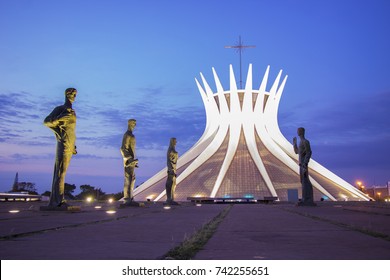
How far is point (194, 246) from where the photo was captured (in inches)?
115

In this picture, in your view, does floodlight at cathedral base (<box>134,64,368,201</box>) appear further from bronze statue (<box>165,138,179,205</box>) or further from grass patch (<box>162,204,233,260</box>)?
grass patch (<box>162,204,233,260</box>)

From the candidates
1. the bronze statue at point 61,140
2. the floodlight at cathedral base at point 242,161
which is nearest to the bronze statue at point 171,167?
the bronze statue at point 61,140

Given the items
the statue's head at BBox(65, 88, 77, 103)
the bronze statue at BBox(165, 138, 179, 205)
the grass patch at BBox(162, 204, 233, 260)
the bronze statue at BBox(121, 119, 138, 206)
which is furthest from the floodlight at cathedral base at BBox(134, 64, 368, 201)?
the grass patch at BBox(162, 204, 233, 260)

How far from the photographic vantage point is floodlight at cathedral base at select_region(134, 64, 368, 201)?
111ft

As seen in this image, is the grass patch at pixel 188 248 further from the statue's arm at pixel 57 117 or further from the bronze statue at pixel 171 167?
the bronze statue at pixel 171 167

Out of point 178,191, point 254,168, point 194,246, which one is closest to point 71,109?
point 194,246

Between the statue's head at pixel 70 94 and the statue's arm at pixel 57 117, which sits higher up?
the statue's head at pixel 70 94

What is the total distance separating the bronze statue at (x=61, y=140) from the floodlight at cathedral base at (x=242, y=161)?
23.4m

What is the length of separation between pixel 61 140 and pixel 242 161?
96.4 feet

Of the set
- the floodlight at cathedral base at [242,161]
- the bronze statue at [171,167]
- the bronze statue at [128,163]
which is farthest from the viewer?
the floodlight at cathedral base at [242,161]

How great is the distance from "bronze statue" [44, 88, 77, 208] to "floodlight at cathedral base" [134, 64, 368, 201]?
922 inches

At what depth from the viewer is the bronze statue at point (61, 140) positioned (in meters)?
9.28

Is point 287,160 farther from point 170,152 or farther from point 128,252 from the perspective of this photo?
point 128,252

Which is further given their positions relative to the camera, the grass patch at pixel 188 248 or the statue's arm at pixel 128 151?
the statue's arm at pixel 128 151
